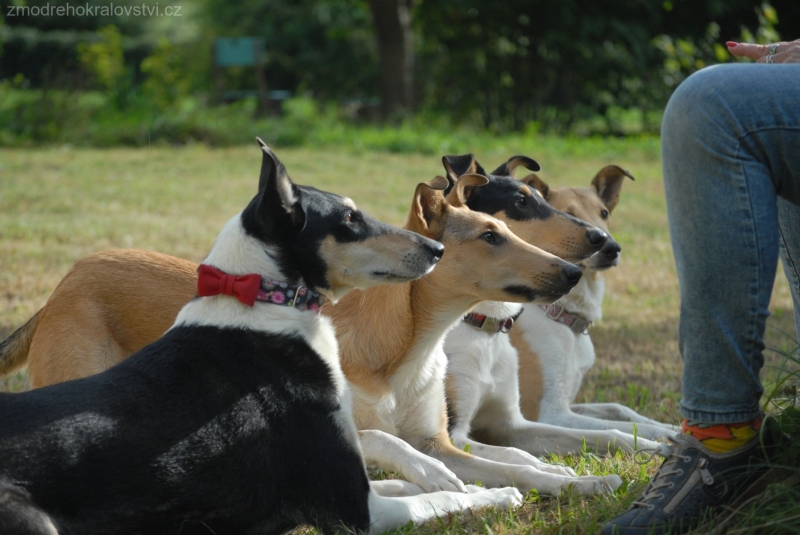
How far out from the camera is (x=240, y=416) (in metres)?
2.59

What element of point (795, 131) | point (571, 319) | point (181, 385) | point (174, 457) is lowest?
point (571, 319)

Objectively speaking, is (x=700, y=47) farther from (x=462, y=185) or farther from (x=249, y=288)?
(x=249, y=288)

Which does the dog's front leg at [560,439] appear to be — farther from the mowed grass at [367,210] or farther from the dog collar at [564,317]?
the dog collar at [564,317]

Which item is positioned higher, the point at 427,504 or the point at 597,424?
the point at 427,504

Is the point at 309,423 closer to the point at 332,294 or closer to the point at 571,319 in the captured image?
the point at 332,294

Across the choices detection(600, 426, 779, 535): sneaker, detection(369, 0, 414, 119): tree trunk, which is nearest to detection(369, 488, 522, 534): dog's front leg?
detection(600, 426, 779, 535): sneaker

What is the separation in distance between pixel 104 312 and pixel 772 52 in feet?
9.12

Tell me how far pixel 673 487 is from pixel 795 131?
3.50 feet

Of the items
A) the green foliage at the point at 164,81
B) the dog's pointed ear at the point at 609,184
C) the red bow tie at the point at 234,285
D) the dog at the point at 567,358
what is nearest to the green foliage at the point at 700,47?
the green foliage at the point at 164,81

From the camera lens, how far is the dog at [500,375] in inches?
150

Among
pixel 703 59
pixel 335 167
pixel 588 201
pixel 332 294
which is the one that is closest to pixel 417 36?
pixel 703 59

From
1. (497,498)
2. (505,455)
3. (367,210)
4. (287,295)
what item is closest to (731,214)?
(497,498)

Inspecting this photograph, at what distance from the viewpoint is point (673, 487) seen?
246 centimetres

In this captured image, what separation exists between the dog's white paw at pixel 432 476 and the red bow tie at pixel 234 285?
92 cm
